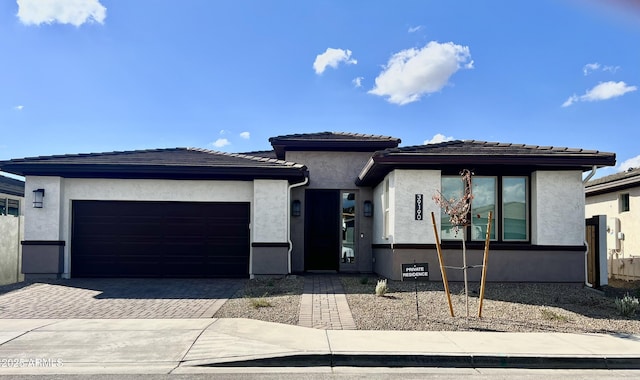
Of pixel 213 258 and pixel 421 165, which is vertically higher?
pixel 421 165

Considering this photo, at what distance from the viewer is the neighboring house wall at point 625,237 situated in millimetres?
14703

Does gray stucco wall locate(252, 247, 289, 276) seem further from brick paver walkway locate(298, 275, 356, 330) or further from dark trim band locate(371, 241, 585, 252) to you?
dark trim band locate(371, 241, 585, 252)

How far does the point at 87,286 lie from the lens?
11.4 m

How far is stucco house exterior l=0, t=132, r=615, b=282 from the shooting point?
1162 centimetres

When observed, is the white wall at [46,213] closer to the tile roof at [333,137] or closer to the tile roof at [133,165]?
the tile roof at [133,165]

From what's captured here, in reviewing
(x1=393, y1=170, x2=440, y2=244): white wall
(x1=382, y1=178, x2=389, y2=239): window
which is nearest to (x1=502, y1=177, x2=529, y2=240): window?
(x1=393, y1=170, x2=440, y2=244): white wall

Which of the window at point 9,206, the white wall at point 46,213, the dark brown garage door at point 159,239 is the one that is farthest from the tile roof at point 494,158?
the window at point 9,206

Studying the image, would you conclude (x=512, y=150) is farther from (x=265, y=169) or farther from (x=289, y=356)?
(x=289, y=356)

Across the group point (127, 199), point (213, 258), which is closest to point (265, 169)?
point (213, 258)

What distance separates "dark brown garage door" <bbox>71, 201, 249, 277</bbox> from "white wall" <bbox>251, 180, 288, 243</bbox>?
19.6 inches

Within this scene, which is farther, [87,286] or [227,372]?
[87,286]

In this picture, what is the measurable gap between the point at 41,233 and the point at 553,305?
508 inches

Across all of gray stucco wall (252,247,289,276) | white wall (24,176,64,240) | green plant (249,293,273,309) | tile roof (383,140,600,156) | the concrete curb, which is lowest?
the concrete curb

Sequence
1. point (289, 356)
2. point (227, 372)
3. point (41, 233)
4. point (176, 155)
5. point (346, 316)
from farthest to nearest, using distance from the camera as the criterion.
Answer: point (176, 155), point (41, 233), point (346, 316), point (289, 356), point (227, 372)
